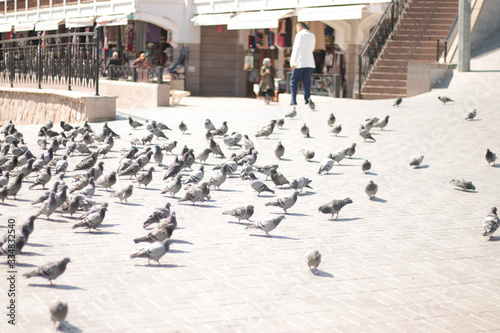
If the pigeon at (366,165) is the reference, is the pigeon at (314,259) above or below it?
below

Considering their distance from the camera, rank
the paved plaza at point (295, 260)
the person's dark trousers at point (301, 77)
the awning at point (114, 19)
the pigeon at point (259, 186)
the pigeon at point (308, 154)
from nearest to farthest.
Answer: the paved plaza at point (295, 260) → the pigeon at point (259, 186) → the pigeon at point (308, 154) → the person's dark trousers at point (301, 77) → the awning at point (114, 19)

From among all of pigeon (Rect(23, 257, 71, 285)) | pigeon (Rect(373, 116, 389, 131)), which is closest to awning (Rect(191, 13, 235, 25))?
pigeon (Rect(373, 116, 389, 131))

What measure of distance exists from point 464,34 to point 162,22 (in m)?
17.6

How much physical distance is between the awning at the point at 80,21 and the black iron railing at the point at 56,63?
44.6 feet

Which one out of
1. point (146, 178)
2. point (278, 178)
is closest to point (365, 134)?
point (278, 178)

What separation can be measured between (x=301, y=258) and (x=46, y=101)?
621 inches

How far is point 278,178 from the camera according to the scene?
436 inches

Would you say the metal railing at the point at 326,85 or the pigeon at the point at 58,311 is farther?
the metal railing at the point at 326,85

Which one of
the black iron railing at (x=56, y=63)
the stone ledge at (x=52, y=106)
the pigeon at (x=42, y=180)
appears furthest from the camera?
the black iron railing at (x=56, y=63)

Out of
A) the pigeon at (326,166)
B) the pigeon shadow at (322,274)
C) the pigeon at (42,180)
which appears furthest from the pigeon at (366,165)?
the pigeon shadow at (322,274)

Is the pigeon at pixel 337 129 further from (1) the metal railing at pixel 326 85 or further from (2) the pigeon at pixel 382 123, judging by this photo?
(1) the metal railing at pixel 326 85

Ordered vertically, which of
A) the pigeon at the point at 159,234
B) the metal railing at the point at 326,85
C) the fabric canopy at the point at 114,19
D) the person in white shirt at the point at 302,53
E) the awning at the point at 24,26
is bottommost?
the pigeon at the point at 159,234

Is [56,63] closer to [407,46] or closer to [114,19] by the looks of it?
[407,46]

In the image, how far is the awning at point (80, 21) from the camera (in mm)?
38875
